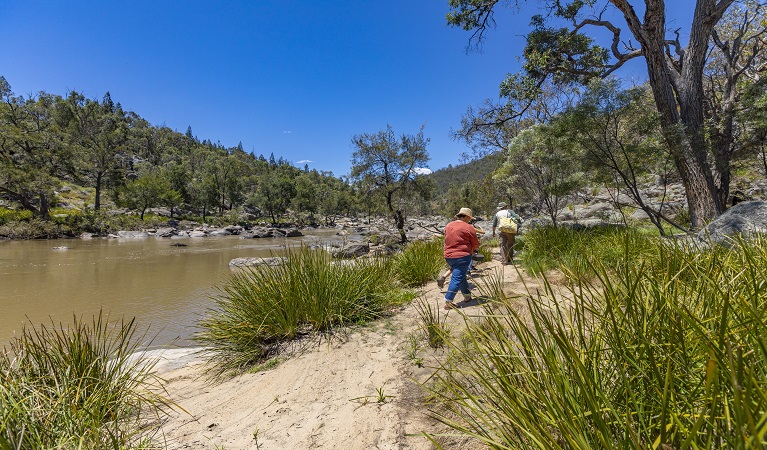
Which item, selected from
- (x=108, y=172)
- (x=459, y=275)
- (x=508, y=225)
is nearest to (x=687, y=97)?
(x=508, y=225)

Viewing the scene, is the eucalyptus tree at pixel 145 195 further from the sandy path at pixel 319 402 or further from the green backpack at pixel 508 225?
the sandy path at pixel 319 402

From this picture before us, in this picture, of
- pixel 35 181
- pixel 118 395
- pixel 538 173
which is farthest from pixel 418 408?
pixel 35 181

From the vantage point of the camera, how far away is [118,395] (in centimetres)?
272

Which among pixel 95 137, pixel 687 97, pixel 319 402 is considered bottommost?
pixel 319 402

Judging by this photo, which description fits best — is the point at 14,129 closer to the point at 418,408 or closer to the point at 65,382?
the point at 65,382

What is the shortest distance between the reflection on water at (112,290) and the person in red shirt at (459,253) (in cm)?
292

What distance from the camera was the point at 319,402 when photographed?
9.55ft

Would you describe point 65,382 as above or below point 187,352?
above

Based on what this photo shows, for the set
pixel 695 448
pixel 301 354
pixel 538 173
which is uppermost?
pixel 538 173

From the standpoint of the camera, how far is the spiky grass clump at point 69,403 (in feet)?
6.28

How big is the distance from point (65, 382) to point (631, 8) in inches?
548

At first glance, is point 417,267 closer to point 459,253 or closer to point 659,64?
point 459,253

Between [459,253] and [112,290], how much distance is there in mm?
12466

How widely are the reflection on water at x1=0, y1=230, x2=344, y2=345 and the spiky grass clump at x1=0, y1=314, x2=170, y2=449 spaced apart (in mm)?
970
